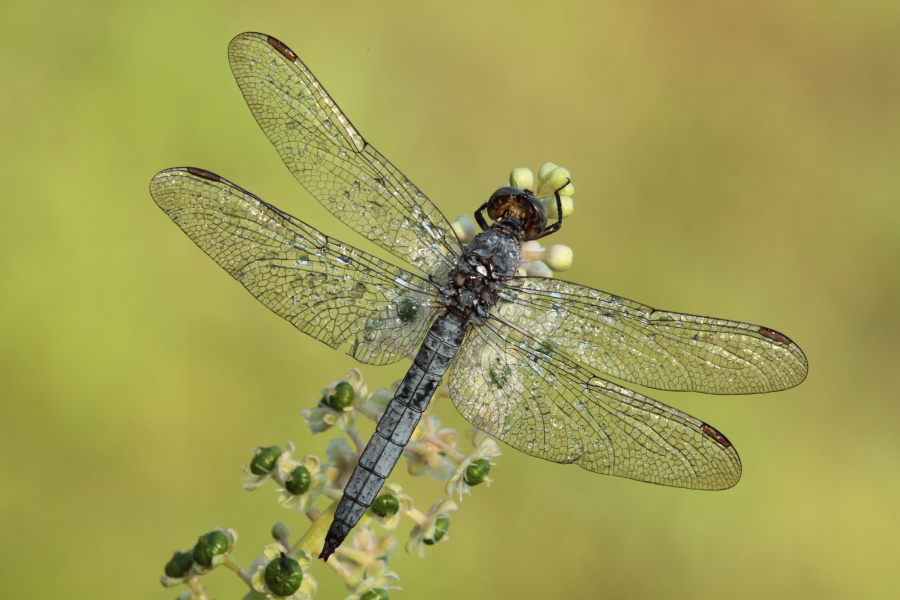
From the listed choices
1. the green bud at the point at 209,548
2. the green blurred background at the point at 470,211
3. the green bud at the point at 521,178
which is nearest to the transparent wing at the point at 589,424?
the green bud at the point at 521,178

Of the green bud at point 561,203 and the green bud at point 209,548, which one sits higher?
the green bud at point 561,203

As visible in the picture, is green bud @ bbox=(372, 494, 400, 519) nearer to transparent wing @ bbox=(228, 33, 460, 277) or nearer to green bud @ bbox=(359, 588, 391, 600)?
green bud @ bbox=(359, 588, 391, 600)

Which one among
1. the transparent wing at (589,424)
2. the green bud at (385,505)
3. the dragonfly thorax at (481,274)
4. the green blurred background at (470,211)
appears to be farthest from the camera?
the green blurred background at (470,211)

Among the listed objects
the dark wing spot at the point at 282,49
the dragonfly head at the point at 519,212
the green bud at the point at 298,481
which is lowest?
the green bud at the point at 298,481

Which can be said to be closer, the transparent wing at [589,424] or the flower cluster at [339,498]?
the flower cluster at [339,498]

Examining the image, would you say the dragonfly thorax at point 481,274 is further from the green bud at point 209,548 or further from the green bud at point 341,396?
the green bud at point 209,548

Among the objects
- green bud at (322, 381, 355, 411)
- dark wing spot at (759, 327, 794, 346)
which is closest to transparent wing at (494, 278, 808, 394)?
dark wing spot at (759, 327, 794, 346)
